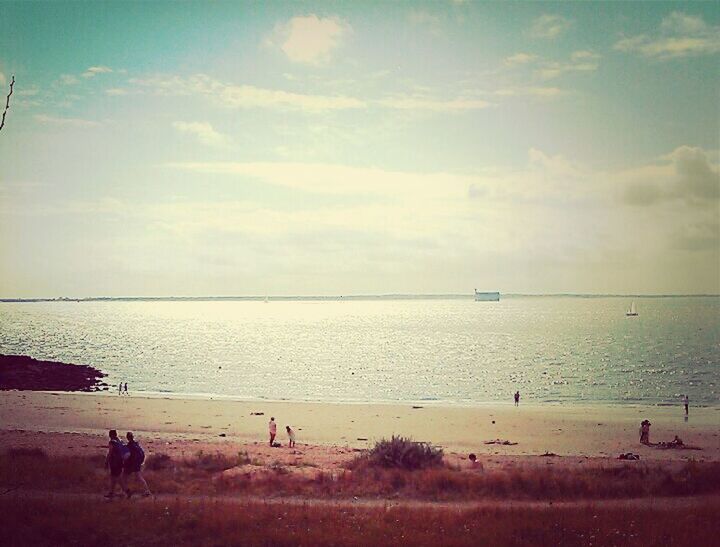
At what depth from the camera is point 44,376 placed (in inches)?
2830

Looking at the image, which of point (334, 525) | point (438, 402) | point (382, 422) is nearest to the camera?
point (334, 525)

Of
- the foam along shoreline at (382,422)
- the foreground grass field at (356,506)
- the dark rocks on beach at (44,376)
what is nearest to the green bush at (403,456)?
the foreground grass field at (356,506)

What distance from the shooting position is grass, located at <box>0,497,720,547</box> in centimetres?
1288

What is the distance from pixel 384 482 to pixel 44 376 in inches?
2485

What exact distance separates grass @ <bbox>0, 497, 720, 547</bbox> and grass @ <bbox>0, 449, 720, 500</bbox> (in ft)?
10.2

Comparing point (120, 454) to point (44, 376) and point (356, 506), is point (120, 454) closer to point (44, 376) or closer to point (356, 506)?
point (356, 506)

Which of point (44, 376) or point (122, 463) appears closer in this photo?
point (122, 463)

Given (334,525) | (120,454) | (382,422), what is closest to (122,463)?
(120,454)

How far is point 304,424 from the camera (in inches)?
Answer: 1783

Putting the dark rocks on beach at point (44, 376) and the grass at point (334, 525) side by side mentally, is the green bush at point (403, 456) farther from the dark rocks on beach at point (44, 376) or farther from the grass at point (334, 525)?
the dark rocks on beach at point (44, 376)

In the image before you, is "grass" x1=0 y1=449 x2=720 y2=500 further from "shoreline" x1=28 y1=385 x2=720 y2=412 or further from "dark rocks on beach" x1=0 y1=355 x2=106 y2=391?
"dark rocks on beach" x1=0 y1=355 x2=106 y2=391

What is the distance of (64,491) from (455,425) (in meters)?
31.1

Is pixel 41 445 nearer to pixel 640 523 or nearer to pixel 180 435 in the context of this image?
pixel 180 435

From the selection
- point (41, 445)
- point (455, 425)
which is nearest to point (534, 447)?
point (455, 425)
